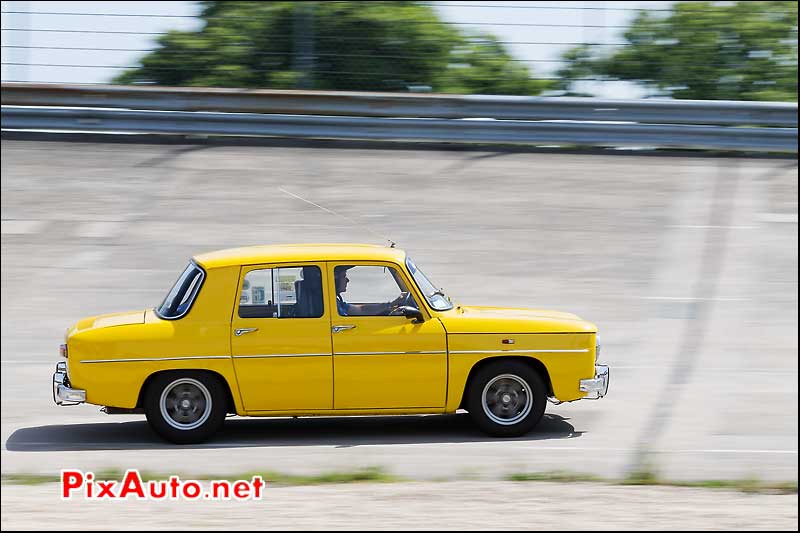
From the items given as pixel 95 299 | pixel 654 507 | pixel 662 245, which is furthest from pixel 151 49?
pixel 654 507

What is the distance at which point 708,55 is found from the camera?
58.4ft

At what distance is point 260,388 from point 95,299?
4782mm

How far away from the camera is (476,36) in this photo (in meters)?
17.6

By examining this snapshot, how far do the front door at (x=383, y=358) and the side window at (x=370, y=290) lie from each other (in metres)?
0.01

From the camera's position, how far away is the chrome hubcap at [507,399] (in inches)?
337

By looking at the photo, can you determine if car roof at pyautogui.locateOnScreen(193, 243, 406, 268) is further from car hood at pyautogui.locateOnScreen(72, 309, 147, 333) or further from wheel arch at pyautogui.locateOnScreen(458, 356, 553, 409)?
wheel arch at pyautogui.locateOnScreen(458, 356, 553, 409)

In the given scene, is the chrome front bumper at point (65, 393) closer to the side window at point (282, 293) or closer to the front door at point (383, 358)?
the side window at point (282, 293)

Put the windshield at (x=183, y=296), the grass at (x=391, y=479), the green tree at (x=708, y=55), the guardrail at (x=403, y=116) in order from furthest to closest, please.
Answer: the green tree at (x=708, y=55)
the guardrail at (x=403, y=116)
the windshield at (x=183, y=296)
the grass at (x=391, y=479)

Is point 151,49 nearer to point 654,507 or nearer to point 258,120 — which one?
point 258,120

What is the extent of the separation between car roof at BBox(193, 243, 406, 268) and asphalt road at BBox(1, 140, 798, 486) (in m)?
1.40

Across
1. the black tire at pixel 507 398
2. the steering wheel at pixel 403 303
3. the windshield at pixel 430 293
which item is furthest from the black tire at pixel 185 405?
the black tire at pixel 507 398

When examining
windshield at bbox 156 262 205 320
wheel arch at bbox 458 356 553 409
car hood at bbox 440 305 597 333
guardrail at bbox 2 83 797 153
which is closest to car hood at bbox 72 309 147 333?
windshield at bbox 156 262 205 320

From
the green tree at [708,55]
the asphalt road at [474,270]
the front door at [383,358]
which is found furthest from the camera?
the green tree at [708,55]

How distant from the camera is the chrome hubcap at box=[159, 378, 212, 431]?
331 inches
